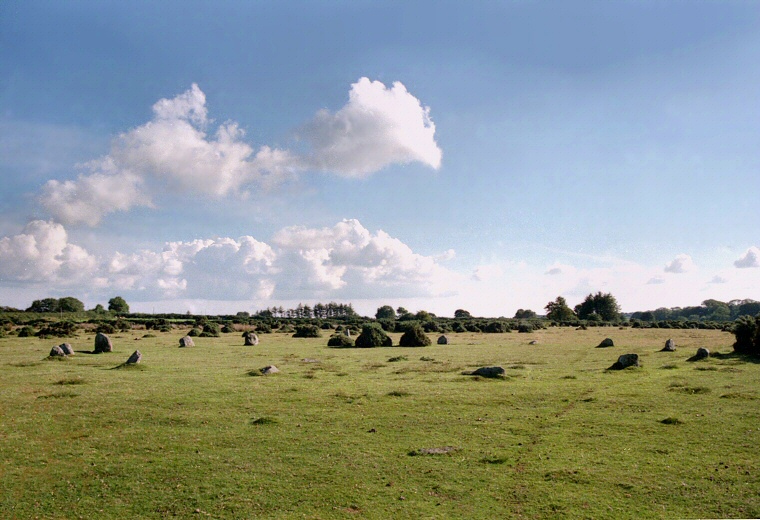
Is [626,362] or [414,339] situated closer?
[626,362]

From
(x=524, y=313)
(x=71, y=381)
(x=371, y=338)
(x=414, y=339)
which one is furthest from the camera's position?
(x=524, y=313)

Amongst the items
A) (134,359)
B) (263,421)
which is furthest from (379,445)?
(134,359)

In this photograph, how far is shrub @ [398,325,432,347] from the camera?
5322cm

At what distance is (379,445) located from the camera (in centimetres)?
1549

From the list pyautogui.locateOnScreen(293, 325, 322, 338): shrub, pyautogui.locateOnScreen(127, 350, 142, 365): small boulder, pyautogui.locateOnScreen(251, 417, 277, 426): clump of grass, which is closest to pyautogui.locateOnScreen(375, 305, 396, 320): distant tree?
pyautogui.locateOnScreen(293, 325, 322, 338): shrub

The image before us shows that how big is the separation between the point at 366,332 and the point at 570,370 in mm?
27109

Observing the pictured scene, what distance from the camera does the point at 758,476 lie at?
40.6 ft

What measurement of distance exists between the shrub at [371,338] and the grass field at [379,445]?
25469 mm

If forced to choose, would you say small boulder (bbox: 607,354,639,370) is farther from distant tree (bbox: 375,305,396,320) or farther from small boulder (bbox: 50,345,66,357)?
distant tree (bbox: 375,305,396,320)

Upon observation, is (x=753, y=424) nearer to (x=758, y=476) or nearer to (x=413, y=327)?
(x=758, y=476)

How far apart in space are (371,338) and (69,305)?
150 metres

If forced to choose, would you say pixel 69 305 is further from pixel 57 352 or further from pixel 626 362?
pixel 626 362

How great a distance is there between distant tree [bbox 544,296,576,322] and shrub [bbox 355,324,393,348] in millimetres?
94488

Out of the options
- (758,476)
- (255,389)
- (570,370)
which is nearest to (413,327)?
(570,370)
